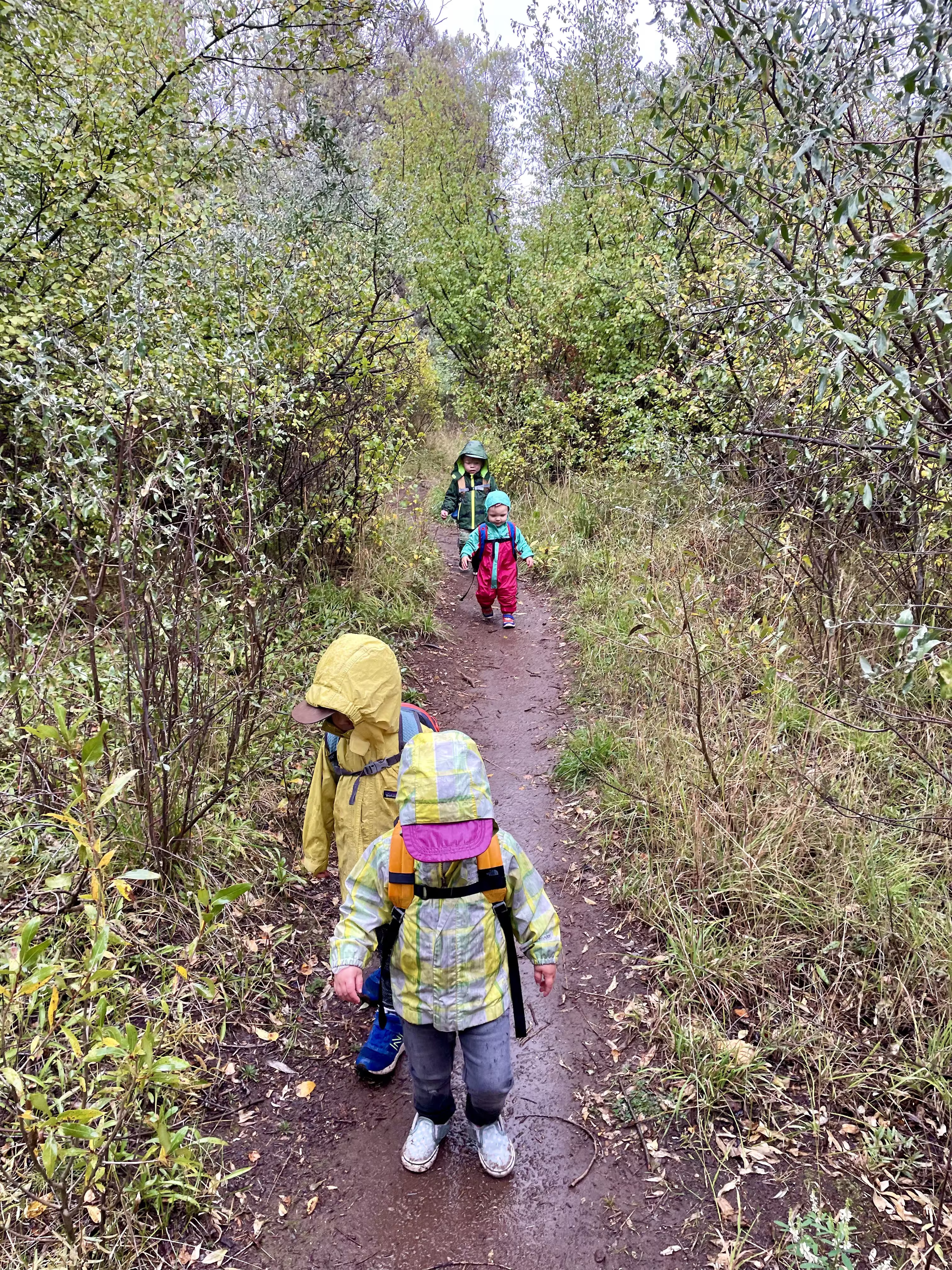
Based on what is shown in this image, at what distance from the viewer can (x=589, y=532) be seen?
888cm

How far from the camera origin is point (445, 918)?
2209 millimetres

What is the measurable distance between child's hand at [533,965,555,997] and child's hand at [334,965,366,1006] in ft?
0.18

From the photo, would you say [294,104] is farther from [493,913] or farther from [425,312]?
[493,913]

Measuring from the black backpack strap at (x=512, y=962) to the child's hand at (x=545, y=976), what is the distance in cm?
7

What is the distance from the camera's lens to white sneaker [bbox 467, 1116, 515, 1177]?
8.24 ft

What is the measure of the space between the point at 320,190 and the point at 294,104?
503 centimetres

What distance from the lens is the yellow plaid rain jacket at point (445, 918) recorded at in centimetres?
212

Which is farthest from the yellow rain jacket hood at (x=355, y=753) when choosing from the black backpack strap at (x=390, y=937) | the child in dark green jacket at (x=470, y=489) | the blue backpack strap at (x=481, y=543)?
the child in dark green jacket at (x=470, y=489)

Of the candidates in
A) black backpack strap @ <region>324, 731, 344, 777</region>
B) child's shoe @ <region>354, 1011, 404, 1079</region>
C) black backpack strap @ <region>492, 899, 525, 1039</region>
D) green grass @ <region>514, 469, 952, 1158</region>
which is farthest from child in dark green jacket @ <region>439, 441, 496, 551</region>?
black backpack strap @ <region>492, 899, 525, 1039</region>

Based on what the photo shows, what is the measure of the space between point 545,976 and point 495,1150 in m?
0.78

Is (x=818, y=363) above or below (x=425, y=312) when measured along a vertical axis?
below

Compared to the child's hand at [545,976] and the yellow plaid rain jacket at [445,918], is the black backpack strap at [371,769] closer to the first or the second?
the yellow plaid rain jacket at [445,918]

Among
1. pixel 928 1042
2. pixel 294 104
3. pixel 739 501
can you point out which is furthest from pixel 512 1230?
pixel 294 104

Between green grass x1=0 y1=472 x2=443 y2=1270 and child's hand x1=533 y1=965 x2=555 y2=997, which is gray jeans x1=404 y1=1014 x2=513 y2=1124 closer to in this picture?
child's hand x1=533 y1=965 x2=555 y2=997
